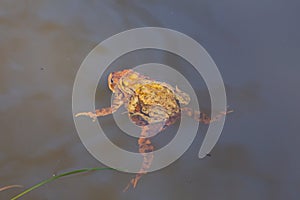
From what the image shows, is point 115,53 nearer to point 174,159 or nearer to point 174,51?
point 174,51

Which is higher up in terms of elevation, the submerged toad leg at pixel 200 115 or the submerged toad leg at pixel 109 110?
the submerged toad leg at pixel 109 110

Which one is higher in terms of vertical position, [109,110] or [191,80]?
[191,80]

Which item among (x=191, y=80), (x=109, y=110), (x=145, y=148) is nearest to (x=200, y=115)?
(x=191, y=80)

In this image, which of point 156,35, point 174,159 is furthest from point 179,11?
point 174,159

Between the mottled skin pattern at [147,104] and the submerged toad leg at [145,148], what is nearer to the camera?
the submerged toad leg at [145,148]

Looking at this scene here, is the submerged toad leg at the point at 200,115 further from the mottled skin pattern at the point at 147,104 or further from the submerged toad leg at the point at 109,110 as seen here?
the submerged toad leg at the point at 109,110

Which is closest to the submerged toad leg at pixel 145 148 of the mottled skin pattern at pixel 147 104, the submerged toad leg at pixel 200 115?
the mottled skin pattern at pixel 147 104

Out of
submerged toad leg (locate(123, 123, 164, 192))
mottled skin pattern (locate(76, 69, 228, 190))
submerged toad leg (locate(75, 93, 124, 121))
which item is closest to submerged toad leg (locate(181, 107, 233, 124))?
mottled skin pattern (locate(76, 69, 228, 190))

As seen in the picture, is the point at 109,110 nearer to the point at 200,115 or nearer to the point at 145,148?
the point at 145,148
